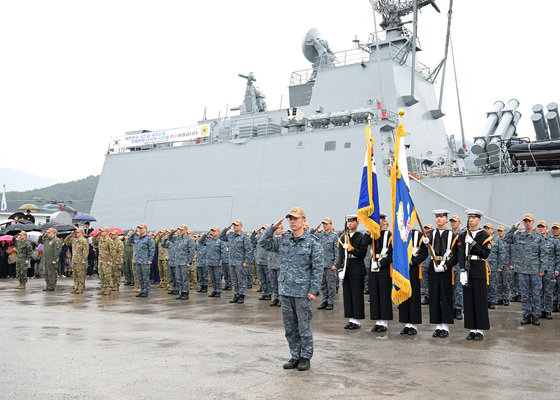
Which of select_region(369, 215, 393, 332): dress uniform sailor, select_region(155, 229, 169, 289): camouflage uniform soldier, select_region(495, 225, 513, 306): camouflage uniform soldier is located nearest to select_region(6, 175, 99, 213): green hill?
select_region(155, 229, 169, 289): camouflage uniform soldier

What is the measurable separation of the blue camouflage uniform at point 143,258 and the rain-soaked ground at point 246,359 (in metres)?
2.70

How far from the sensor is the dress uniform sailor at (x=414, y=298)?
6.96 metres

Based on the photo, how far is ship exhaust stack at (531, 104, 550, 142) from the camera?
14945 mm

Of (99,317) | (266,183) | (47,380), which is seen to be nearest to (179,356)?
(47,380)

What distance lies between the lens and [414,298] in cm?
709

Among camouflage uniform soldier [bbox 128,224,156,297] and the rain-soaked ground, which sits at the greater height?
camouflage uniform soldier [bbox 128,224,156,297]

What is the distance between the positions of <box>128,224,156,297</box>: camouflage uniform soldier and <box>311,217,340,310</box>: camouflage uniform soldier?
387 cm

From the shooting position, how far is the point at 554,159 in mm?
14578

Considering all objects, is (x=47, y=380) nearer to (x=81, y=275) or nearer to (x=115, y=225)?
(x=81, y=275)

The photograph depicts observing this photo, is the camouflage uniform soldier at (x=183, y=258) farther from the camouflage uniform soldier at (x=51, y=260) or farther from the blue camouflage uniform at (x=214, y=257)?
the camouflage uniform soldier at (x=51, y=260)

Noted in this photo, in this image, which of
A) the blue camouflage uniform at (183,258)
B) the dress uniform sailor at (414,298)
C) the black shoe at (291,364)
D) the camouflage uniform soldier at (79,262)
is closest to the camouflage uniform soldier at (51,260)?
the camouflage uniform soldier at (79,262)

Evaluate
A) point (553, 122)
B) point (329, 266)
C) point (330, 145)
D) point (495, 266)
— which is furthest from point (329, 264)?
point (553, 122)

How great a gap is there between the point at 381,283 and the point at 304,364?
2.90 meters

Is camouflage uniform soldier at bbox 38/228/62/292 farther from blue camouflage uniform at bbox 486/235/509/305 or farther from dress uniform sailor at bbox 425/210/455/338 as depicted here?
blue camouflage uniform at bbox 486/235/509/305
